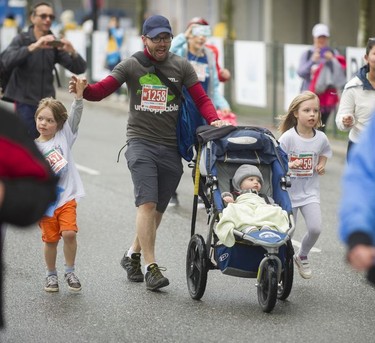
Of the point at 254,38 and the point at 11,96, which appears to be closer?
the point at 11,96

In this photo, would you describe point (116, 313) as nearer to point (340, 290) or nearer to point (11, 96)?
point (340, 290)

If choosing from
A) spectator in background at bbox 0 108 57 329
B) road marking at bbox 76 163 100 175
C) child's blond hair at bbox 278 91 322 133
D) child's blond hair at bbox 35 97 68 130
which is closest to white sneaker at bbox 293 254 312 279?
child's blond hair at bbox 278 91 322 133

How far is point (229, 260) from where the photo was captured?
26.2 ft

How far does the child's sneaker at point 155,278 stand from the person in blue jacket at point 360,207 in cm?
412

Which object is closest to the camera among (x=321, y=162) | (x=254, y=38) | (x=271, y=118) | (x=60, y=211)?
(x=60, y=211)

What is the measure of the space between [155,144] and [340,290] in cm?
168

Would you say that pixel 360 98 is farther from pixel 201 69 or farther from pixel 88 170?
pixel 88 170

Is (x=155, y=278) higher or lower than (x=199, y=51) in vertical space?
lower

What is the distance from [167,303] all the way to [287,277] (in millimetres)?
844

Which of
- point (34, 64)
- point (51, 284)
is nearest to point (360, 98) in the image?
point (51, 284)

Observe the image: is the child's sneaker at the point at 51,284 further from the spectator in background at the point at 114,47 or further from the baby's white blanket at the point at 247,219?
the spectator in background at the point at 114,47

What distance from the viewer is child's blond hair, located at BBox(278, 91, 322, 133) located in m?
8.95

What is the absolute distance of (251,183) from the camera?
27.0 ft

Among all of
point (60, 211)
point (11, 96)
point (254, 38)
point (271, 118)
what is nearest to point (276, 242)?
point (60, 211)
